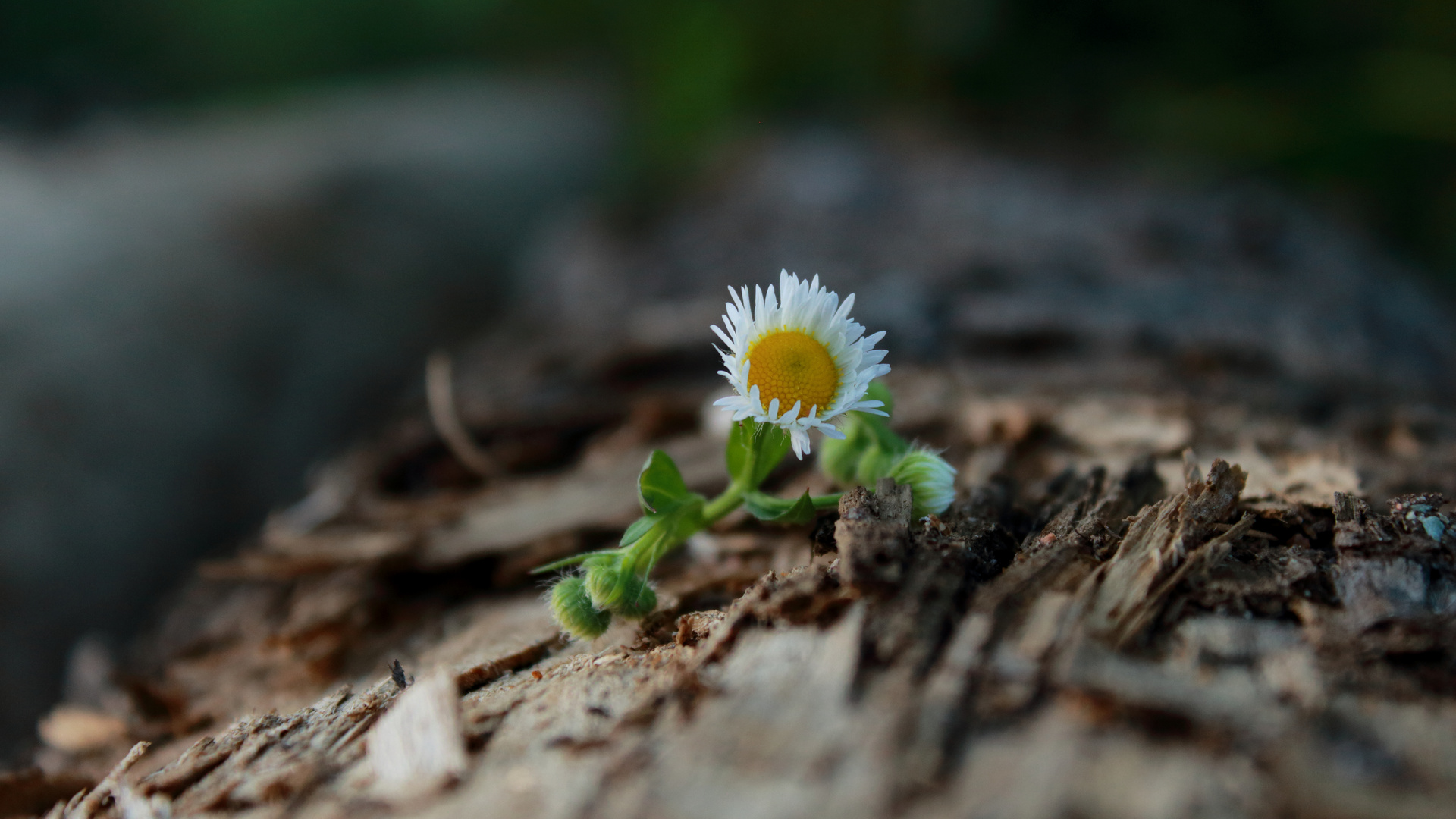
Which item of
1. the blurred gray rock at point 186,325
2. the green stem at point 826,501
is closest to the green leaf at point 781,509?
the green stem at point 826,501

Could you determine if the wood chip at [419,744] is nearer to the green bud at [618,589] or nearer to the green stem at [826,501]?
the green bud at [618,589]

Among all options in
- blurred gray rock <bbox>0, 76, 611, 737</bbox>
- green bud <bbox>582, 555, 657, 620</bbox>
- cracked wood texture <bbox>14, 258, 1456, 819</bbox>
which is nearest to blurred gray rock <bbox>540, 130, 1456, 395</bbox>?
cracked wood texture <bbox>14, 258, 1456, 819</bbox>

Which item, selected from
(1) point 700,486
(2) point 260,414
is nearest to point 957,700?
(1) point 700,486

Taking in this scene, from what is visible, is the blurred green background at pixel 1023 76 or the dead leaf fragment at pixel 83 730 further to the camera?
the blurred green background at pixel 1023 76

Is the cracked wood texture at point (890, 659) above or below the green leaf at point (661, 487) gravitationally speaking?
below

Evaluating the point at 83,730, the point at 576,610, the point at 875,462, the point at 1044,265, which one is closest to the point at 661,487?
the point at 576,610
